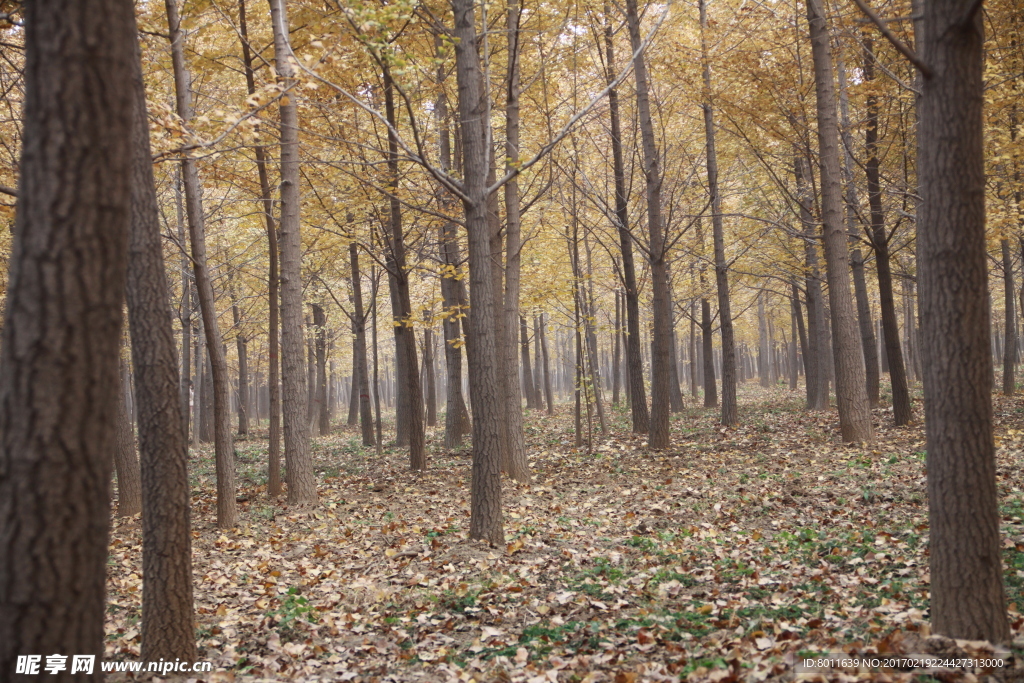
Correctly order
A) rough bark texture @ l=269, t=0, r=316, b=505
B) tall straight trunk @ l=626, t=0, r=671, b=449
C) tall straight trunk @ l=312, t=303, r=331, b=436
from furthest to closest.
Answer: tall straight trunk @ l=312, t=303, r=331, b=436, tall straight trunk @ l=626, t=0, r=671, b=449, rough bark texture @ l=269, t=0, r=316, b=505

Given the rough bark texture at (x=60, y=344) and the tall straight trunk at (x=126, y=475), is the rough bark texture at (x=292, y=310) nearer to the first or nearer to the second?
the tall straight trunk at (x=126, y=475)

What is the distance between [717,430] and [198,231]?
38.2 ft

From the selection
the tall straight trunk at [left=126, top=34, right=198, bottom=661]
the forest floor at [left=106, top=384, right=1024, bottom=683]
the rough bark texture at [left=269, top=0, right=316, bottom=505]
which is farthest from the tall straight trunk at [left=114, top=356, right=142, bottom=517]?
the tall straight trunk at [left=126, top=34, right=198, bottom=661]

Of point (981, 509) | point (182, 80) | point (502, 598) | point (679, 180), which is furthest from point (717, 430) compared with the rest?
point (182, 80)

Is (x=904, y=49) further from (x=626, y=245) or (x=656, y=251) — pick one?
(x=626, y=245)

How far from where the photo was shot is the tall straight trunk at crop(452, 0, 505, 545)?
7.02 metres

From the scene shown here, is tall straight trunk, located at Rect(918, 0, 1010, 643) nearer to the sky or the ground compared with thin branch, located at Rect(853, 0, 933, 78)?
nearer to the ground

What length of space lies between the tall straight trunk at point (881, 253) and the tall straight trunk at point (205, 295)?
12.0 m

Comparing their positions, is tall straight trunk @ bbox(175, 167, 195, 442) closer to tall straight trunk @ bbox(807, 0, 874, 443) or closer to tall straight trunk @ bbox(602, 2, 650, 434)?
tall straight trunk @ bbox(602, 2, 650, 434)

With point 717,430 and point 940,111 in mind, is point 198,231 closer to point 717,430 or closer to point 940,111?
point 940,111

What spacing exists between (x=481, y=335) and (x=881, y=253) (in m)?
10.1

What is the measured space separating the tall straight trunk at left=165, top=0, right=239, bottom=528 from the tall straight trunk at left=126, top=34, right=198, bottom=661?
12.6ft

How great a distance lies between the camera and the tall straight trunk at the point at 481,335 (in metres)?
7.02

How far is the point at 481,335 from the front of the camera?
712cm
